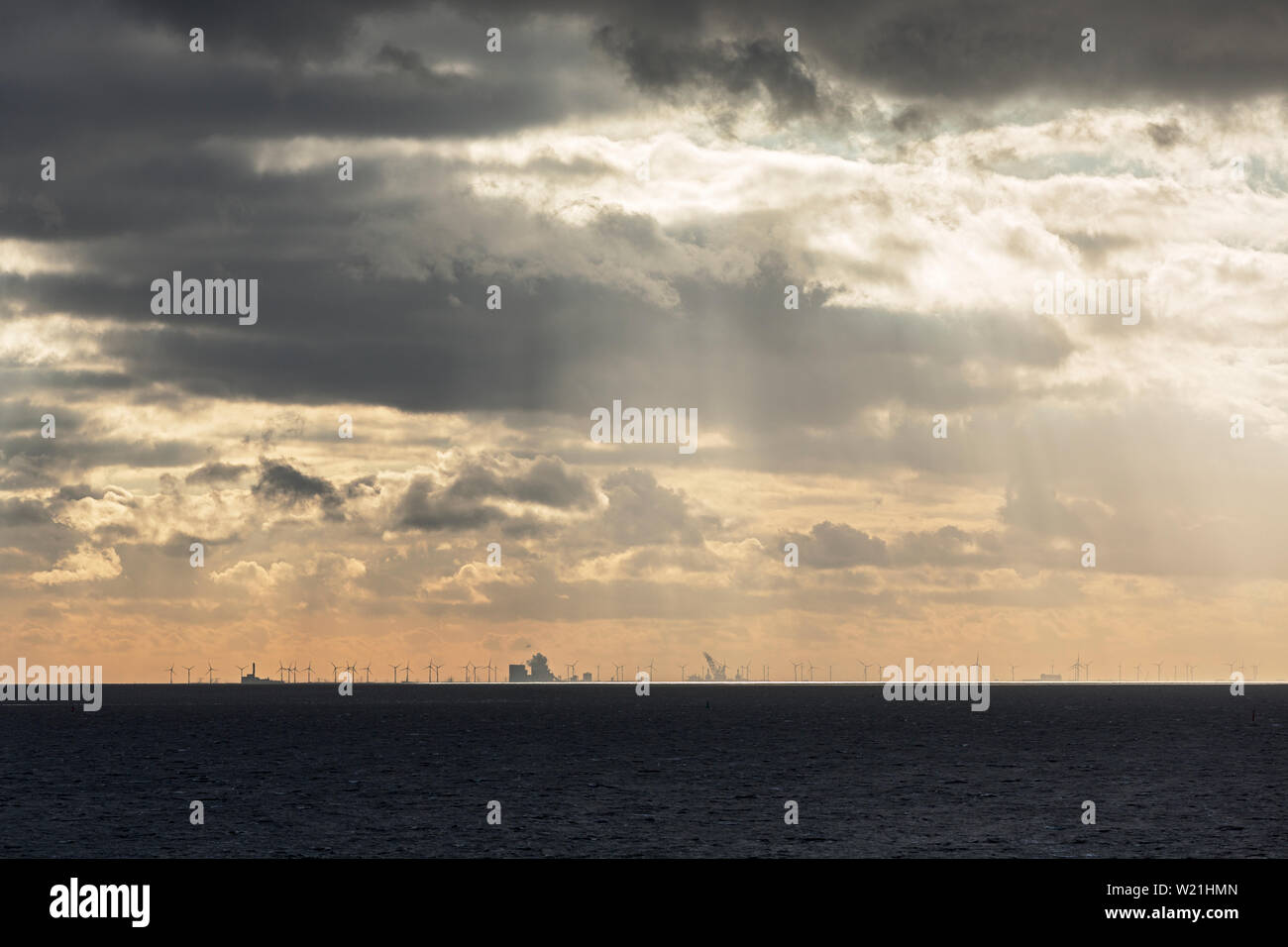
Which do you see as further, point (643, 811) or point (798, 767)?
point (798, 767)
